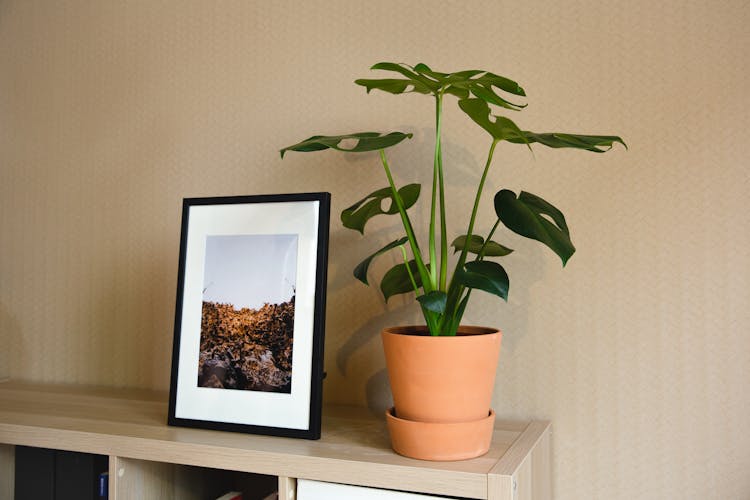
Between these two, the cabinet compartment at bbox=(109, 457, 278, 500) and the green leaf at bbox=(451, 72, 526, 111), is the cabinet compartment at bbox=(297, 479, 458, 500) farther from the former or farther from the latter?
the green leaf at bbox=(451, 72, 526, 111)

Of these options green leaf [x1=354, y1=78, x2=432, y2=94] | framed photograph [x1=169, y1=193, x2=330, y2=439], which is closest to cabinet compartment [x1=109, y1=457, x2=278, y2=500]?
framed photograph [x1=169, y1=193, x2=330, y2=439]

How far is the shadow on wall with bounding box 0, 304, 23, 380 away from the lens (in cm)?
184

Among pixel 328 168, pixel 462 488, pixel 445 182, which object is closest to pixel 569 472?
pixel 462 488

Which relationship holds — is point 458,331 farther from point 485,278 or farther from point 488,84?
point 488,84

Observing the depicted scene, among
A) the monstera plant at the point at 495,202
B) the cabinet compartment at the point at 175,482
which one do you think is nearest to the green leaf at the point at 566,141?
the monstera plant at the point at 495,202

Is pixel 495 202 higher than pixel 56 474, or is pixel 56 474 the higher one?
pixel 495 202

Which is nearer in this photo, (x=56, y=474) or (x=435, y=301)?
(x=435, y=301)

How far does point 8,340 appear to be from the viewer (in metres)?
1.86

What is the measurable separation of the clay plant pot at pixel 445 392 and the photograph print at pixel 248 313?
0.26 meters

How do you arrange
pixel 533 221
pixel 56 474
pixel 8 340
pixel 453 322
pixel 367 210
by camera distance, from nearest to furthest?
pixel 533 221, pixel 453 322, pixel 367 210, pixel 56 474, pixel 8 340

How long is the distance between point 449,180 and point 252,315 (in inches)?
19.3

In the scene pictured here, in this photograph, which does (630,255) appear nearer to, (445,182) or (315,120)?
(445,182)

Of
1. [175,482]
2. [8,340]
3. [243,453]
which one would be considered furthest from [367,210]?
[8,340]

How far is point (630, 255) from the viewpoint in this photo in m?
1.28
